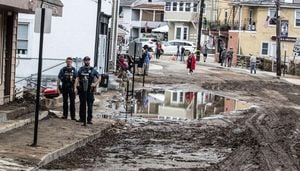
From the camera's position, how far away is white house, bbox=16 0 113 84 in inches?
1077

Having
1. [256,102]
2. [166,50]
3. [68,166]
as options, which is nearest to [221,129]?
[68,166]

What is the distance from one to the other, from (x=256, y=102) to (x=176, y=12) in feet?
210

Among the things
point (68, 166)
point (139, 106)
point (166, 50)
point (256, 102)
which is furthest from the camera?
point (166, 50)

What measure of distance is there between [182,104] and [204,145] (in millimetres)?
11769

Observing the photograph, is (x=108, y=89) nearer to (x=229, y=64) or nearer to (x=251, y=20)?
(x=229, y=64)

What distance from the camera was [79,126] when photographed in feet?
56.4

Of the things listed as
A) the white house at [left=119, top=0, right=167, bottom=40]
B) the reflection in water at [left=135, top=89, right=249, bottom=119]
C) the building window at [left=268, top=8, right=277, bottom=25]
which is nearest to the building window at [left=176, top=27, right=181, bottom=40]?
the white house at [left=119, top=0, right=167, bottom=40]

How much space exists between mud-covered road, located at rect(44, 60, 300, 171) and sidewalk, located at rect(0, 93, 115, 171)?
209 mm

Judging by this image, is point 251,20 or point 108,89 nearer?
point 108,89

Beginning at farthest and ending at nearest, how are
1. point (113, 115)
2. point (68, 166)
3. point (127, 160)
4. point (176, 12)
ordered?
point (176, 12), point (113, 115), point (127, 160), point (68, 166)

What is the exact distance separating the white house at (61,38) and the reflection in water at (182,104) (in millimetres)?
3575

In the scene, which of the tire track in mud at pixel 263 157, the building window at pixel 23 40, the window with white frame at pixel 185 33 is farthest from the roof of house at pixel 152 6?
the tire track in mud at pixel 263 157

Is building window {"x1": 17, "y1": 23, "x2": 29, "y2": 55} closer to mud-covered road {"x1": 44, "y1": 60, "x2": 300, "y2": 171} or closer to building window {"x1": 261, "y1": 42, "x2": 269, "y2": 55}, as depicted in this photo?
mud-covered road {"x1": 44, "y1": 60, "x2": 300, "y2": 171}

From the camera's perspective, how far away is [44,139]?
14.3m
